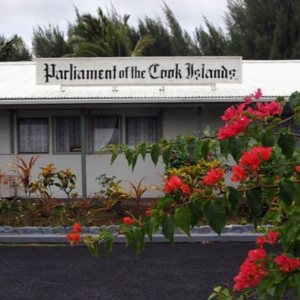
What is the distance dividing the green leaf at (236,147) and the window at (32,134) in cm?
1098

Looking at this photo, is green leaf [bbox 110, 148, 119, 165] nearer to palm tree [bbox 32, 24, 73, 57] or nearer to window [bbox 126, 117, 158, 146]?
window [bbox 126, 117, 158, 146]

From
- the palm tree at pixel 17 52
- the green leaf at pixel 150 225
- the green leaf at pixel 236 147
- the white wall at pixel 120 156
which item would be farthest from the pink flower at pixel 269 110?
the palm tree at pixel 17 52

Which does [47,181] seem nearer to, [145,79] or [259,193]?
[145,79]

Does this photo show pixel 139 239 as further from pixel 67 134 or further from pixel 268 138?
pixel 67 134

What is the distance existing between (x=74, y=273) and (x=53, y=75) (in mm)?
6129

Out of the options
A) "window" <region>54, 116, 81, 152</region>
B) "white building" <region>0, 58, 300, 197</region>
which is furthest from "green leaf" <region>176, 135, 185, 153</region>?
"window" <region>54, 116, 81, 152</region>

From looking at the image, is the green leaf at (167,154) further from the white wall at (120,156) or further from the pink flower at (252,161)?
the white wall at (120,156)

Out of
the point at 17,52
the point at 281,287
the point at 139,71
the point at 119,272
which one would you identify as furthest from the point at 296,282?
the point at 17,52

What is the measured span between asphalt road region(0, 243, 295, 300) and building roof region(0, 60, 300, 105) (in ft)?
11.8

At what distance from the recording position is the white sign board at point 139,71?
39.8 feet

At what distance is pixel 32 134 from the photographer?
12742 mm

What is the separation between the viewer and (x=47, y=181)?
10.2 m

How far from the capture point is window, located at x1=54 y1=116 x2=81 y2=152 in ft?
41.8

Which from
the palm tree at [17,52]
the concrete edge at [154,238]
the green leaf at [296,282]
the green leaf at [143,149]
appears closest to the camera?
the green leaf at [296,282]
